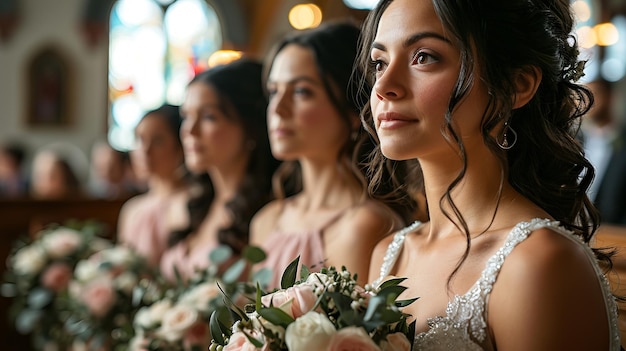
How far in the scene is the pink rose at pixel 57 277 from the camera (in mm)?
4301

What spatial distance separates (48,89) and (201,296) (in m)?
11.9

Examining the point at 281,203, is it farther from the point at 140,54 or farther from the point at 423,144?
the point at 140,54

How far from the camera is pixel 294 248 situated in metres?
2.71

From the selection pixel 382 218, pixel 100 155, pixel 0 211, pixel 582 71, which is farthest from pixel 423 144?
pixel 100 155

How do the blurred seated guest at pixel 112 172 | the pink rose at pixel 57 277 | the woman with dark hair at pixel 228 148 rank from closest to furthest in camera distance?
the woman with dark hair at pixel 228 148 → the pink rose at pixel 57 277 → the blurred seated guest at pixel 112 172

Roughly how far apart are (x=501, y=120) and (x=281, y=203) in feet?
4.96

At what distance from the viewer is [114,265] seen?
3.82m

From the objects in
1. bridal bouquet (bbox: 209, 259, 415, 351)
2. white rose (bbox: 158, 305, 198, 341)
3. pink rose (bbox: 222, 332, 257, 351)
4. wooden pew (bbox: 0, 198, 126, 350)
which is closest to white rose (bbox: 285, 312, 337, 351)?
bridal bouquet (bbox: 209, 259, 415, 351)

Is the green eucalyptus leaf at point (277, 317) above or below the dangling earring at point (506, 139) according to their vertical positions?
below

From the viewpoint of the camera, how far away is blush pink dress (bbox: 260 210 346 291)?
263 cm

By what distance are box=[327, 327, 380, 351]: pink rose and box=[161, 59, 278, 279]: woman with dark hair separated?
2.04 m

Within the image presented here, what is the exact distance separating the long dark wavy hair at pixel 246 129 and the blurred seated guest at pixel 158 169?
0.88 m

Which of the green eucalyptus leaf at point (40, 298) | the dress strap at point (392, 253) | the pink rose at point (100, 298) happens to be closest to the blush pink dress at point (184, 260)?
the pink rose at point (100, 298)

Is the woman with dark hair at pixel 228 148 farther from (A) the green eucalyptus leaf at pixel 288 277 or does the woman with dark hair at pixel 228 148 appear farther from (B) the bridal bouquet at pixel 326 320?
(B) the bridal bouquet at pixel 326 320
